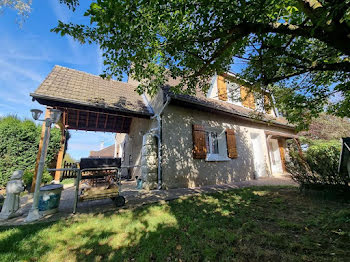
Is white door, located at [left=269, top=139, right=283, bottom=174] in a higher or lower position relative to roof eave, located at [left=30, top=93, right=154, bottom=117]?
lower

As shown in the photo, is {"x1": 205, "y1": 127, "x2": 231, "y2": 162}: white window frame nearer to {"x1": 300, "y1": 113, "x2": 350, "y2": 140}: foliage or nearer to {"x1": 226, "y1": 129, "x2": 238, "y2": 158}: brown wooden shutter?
{"x1": 226, "y1": 129, "x2": 238, "y2": 158}: brown wooden shutter

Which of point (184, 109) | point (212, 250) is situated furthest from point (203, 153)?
point (212, 250)

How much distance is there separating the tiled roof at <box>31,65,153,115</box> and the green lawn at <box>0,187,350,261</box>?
3949 millimetres

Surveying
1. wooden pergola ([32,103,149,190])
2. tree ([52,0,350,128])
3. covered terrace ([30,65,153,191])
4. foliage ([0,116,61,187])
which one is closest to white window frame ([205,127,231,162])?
tree ([52,0,350,128])

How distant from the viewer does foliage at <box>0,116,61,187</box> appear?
644 cm

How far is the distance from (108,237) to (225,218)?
87.0 inches

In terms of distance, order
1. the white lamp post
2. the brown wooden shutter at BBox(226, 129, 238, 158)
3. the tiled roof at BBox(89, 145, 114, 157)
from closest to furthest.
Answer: the white lamp post
the brown wooden shutter at BBox(226, 129, 238, 158)
the tiled roof at BBox(89, 145, 114, 157)

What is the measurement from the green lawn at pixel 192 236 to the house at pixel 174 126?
2.39 metres

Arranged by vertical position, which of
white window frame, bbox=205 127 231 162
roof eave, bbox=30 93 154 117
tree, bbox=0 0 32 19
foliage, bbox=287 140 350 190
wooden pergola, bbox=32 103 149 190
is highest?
tree, bbox=0 0 32 19

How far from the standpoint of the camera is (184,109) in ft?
20.9

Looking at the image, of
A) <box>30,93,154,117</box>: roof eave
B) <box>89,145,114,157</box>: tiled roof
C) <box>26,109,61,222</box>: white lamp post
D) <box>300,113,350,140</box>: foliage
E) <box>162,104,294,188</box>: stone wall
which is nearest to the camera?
<box>26,109,61,222</box>: white lamp post

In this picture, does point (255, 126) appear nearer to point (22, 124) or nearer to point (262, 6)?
point (262, 6)

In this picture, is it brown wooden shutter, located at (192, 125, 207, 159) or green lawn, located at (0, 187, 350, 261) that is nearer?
green lawn, located at (0, 187, 350, 261)

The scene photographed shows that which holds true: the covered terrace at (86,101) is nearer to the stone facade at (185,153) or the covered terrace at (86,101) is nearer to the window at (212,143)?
the stone facade at (185,153)
